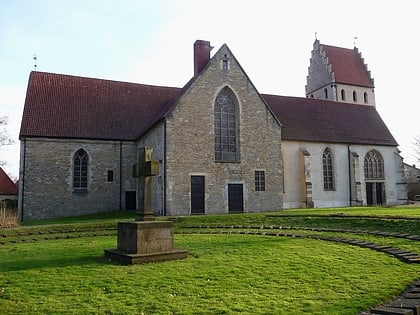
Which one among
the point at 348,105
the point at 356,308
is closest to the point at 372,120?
the point at 348,105

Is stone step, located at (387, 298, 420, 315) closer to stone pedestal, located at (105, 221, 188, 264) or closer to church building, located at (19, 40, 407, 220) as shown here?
stone pedestal, located at (105, 221, 188, 264)

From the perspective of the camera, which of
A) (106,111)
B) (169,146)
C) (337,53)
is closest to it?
(169,146)

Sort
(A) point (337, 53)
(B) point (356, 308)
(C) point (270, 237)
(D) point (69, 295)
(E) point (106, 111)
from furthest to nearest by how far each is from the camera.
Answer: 1. (A) point (337, 53)
2. (E) point (106, 111)
3. (C) point (270, 237)
4. (D) point (69, 295)
5. (B) point (356, 308)

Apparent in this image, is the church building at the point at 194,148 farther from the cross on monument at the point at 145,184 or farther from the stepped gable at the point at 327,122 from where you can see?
the cross on monument at the point at 145,184

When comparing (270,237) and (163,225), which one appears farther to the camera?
(270,237)

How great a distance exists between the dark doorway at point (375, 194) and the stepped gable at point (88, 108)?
64.2ft

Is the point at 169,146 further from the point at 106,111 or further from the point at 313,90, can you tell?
the point at 313,90

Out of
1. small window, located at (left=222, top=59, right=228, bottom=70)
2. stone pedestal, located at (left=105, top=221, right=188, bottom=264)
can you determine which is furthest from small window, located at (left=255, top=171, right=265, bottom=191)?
stone pedestal, located at (left=105, top=221, right=188, bottom=264)

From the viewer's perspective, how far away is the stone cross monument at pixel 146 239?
32.4 ft

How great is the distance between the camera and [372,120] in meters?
39.1

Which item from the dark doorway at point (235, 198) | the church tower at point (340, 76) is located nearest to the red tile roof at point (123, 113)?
the dark doorway at point (235, 198)

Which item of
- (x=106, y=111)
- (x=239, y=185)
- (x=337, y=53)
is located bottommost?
(x=239, y=185)

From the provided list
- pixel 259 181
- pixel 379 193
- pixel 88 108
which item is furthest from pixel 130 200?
pixel 379 193

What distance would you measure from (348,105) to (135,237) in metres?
34.3
